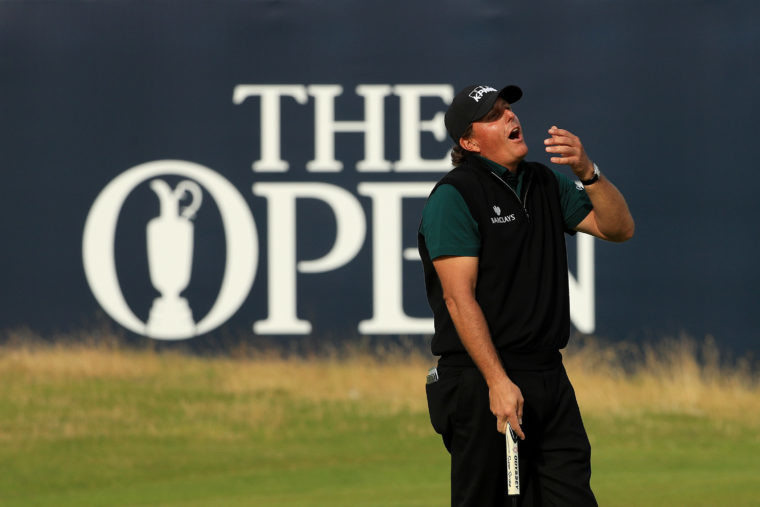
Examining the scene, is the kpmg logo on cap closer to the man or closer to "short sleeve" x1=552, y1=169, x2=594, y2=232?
the man

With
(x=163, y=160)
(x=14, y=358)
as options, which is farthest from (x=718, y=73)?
(x=14, y=358)

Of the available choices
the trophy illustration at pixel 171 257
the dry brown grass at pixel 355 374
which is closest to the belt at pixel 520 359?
the dry brown grass at pixel 355 374

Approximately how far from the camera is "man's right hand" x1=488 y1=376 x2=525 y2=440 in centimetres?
359

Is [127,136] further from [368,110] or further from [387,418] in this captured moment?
[387,418]

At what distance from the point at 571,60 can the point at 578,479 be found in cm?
692

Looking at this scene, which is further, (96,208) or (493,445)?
(96,208)

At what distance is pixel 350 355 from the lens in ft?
32.9

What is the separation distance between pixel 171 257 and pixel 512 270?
6.87 m

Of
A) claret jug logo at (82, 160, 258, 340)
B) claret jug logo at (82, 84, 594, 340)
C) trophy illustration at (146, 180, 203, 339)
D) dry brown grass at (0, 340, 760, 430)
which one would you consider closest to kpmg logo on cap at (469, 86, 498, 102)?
dry brown grass at (0, 340, 760, 430)

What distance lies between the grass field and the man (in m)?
3.09

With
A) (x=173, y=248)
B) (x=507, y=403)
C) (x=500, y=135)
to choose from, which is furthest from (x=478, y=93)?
(x=173, y=248)

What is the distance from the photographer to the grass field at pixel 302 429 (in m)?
7.34

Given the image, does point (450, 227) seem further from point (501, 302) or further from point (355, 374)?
point (355, 374)

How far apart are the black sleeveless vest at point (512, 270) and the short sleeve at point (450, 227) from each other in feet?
0.10
